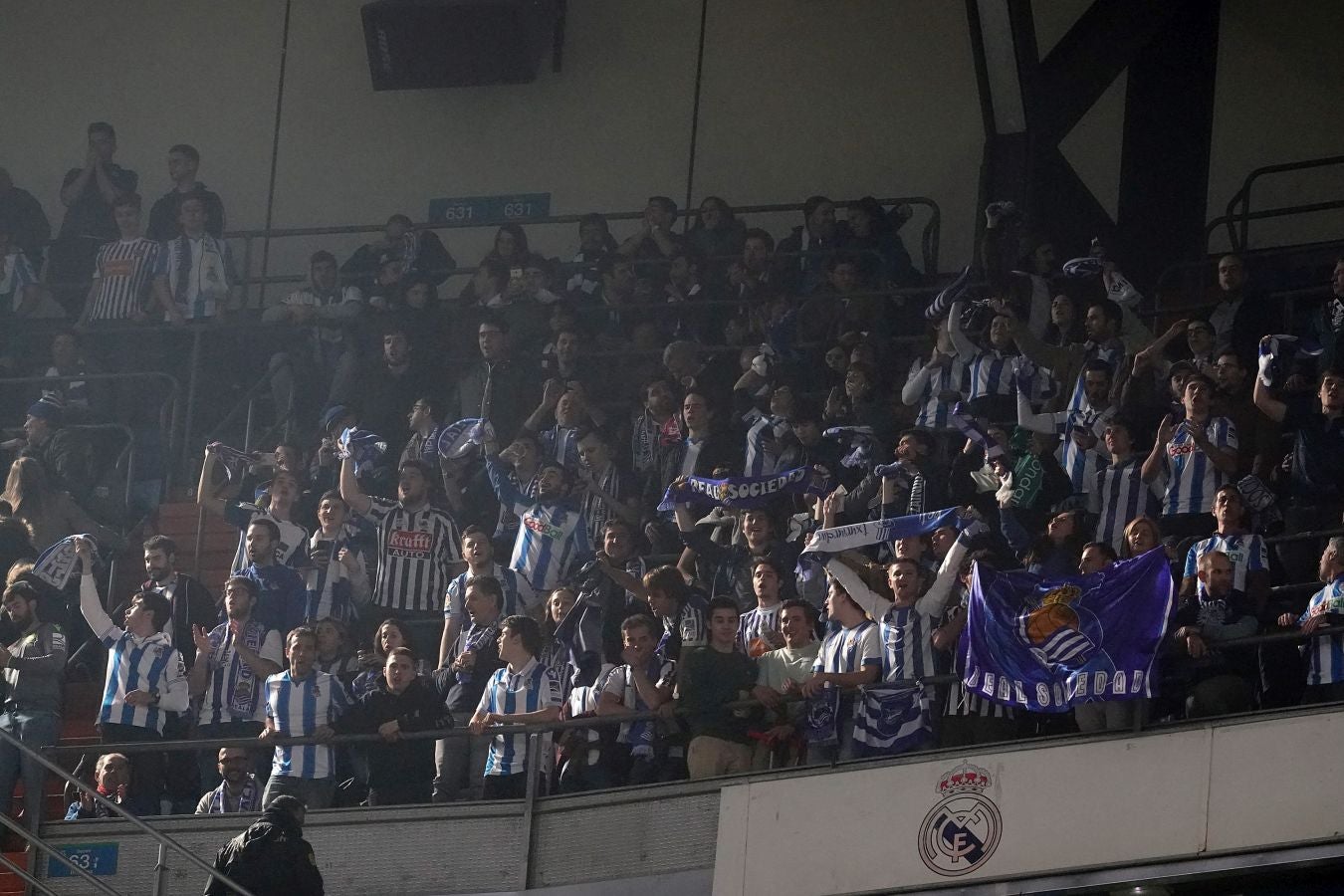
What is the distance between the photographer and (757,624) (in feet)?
42.4

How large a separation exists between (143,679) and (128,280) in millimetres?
5415

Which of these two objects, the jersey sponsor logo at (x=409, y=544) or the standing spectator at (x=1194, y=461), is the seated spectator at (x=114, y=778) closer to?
the jersey sponsor logo at (x=409, y=544)

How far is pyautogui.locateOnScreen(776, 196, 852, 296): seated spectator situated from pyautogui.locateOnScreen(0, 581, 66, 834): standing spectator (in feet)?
18.6

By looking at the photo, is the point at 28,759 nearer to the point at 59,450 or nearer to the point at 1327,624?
the point at 59,450

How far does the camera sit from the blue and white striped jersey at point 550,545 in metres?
14.7

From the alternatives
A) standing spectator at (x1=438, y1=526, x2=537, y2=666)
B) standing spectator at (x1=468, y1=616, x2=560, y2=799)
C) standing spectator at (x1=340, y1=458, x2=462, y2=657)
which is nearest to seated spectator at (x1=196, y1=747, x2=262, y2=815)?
standing spectator at (x1=438, y1=526, x2=537, y2=666)

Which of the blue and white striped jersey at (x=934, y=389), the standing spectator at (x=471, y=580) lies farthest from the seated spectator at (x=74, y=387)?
the blue and white striped jersey at (x=934, y=389)

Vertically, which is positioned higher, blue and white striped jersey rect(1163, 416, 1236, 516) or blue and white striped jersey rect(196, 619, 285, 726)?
blue and white striped jersey rect(1163, 416, 1236, 516)

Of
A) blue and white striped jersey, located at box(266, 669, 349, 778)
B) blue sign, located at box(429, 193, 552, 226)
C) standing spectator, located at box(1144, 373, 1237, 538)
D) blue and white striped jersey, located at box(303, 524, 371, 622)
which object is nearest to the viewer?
standing spectator, located at box(1144, 373, 1237, 538)

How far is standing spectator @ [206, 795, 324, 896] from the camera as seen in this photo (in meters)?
10.8

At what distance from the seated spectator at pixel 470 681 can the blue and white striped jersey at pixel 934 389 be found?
296cm

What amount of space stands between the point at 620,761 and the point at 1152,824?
2886 mm

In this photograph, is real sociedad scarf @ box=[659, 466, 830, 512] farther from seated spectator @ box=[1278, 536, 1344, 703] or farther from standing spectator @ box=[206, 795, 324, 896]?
standing spectator @ box=[206, 795, 324, 896]

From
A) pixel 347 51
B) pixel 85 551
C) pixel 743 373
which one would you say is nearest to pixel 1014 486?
pixel 743 373
